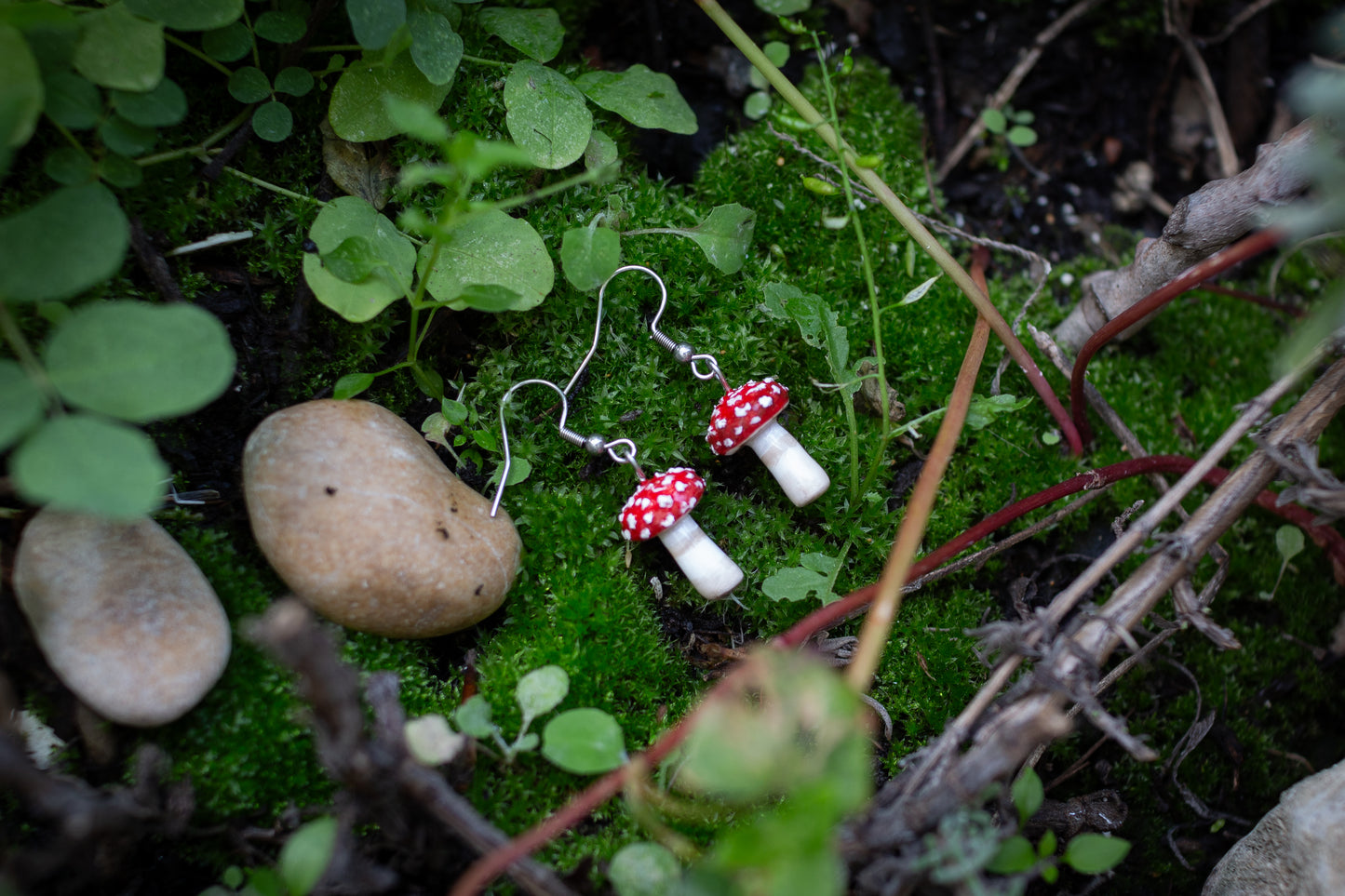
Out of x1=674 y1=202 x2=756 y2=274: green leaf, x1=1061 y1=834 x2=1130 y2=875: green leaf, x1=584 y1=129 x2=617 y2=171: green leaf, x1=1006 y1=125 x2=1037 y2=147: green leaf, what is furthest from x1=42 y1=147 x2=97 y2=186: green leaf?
x1=1006 y1=125 x2=1037 y2=147: green leaf

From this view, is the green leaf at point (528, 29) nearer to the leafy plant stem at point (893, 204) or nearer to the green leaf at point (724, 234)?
the leafy plant stem at point (893, 204)

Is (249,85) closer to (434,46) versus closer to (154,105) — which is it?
(154,105)

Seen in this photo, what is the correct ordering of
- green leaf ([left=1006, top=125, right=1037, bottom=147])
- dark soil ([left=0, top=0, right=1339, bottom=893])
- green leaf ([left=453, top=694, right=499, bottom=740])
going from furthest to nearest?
green leaf ([left=1006, top=125, right=1037, bottom=147]) → dark soil ([left=0, top=0, right=1339, bottom=893]) → green leaf ([left=453, top=694, right=499, bottom=740])

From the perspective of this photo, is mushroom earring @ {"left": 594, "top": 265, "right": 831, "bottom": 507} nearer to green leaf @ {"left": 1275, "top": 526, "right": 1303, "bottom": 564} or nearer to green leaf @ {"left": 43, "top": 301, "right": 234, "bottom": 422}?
green leaf @ {"left": 43, "top": 301, "right": 234, "bottom": 422}

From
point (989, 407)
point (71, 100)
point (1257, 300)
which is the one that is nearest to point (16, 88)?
Result: point (71, 100)

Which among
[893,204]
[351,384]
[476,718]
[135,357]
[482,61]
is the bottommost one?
[476,718]

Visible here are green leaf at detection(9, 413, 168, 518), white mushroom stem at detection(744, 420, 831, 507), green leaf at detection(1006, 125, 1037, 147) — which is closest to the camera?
green leaf at detection(9, 413, 168, 518)

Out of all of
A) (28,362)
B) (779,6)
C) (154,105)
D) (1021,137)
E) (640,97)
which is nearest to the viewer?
(28,362)

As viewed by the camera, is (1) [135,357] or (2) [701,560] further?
(2) [701,560]
